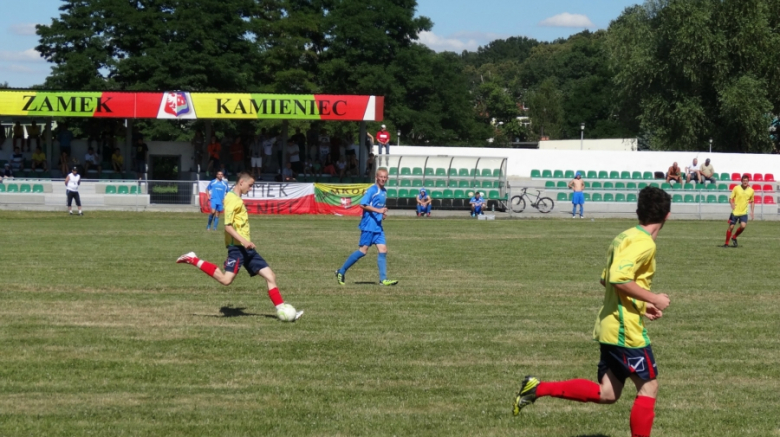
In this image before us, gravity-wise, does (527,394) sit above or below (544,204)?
below

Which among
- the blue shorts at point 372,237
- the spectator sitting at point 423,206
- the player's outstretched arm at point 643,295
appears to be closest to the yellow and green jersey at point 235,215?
Answer: the blue shorts at point 372,237

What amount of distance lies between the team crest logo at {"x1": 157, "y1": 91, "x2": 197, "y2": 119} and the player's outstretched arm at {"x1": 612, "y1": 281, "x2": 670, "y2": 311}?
34.7 meters

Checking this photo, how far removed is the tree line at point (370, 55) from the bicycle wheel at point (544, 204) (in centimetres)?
2192

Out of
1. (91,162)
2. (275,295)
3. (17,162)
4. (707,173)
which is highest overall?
(707,173)

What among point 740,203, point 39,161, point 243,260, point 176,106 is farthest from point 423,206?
point 243,260

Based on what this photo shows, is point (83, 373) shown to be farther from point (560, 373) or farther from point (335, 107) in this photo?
point (335, 107)

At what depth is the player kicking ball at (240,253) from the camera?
437 inches

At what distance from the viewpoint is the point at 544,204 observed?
3859 cm

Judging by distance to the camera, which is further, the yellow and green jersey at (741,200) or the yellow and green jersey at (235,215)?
the yellow and green jersey at (741,200)

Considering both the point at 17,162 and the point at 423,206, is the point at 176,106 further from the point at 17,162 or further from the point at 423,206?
the point at 423,206

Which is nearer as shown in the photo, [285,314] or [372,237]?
[285,314]

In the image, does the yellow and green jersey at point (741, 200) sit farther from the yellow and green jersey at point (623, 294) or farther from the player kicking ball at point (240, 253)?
the yellow and green jersey at point (623, 294)

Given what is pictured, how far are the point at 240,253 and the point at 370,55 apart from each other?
62.5 meters

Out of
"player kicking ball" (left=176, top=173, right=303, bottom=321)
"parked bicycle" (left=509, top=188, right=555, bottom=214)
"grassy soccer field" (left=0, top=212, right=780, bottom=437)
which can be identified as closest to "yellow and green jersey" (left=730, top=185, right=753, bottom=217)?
"grassy soccer field" (left=0, top=212, right=780, bottom=437)
